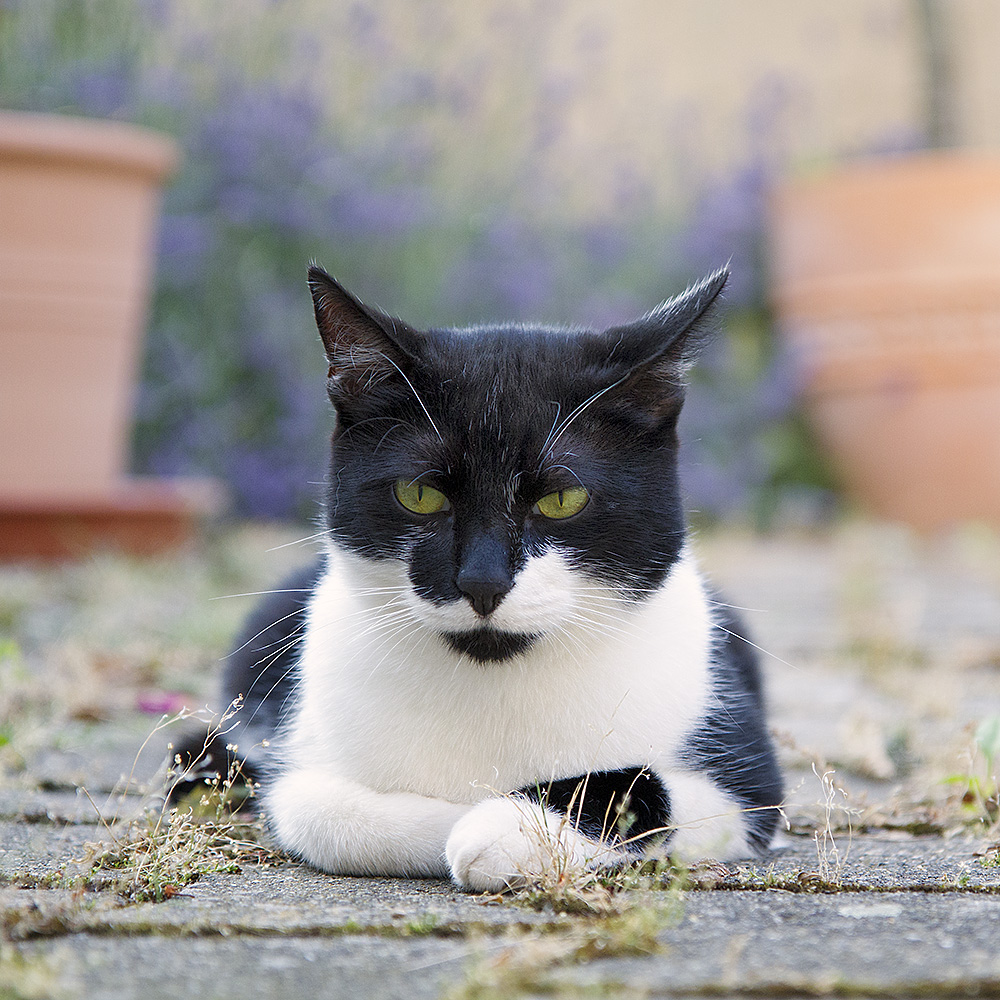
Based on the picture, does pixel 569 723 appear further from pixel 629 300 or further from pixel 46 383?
pixel 629 300

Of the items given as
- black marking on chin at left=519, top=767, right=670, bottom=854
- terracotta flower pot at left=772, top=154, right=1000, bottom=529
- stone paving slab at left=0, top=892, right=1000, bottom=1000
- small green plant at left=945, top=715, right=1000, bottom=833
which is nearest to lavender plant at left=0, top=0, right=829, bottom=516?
terracotta flower pot at left=772, top=154, right=1000, bottom=529

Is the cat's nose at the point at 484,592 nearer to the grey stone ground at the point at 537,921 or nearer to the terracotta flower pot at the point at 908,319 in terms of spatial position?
the grey stone ground at the point at 537,921

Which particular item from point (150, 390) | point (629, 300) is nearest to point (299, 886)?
point (150, 390)

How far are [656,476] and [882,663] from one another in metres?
1.66

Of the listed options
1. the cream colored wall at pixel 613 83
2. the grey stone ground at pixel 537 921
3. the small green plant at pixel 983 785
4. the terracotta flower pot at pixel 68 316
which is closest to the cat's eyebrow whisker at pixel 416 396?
the grey stone ground at pixel 537 921

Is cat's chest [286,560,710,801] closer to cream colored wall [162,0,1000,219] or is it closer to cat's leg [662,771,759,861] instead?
cat's leg [662,771,759,861]

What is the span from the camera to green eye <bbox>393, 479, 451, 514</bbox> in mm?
1560

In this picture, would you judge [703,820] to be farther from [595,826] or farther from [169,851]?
[169,851]

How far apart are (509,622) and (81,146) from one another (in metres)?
3.30

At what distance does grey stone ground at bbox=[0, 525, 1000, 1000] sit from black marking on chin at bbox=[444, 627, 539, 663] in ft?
0.89

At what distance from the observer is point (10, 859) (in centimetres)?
151

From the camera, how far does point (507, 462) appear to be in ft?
5.00

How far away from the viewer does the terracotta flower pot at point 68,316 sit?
4.23 meters

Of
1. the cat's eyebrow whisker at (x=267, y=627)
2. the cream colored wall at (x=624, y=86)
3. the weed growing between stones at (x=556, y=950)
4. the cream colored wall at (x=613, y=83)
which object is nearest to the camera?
the weed growing between stones at (x=556, y=950)
